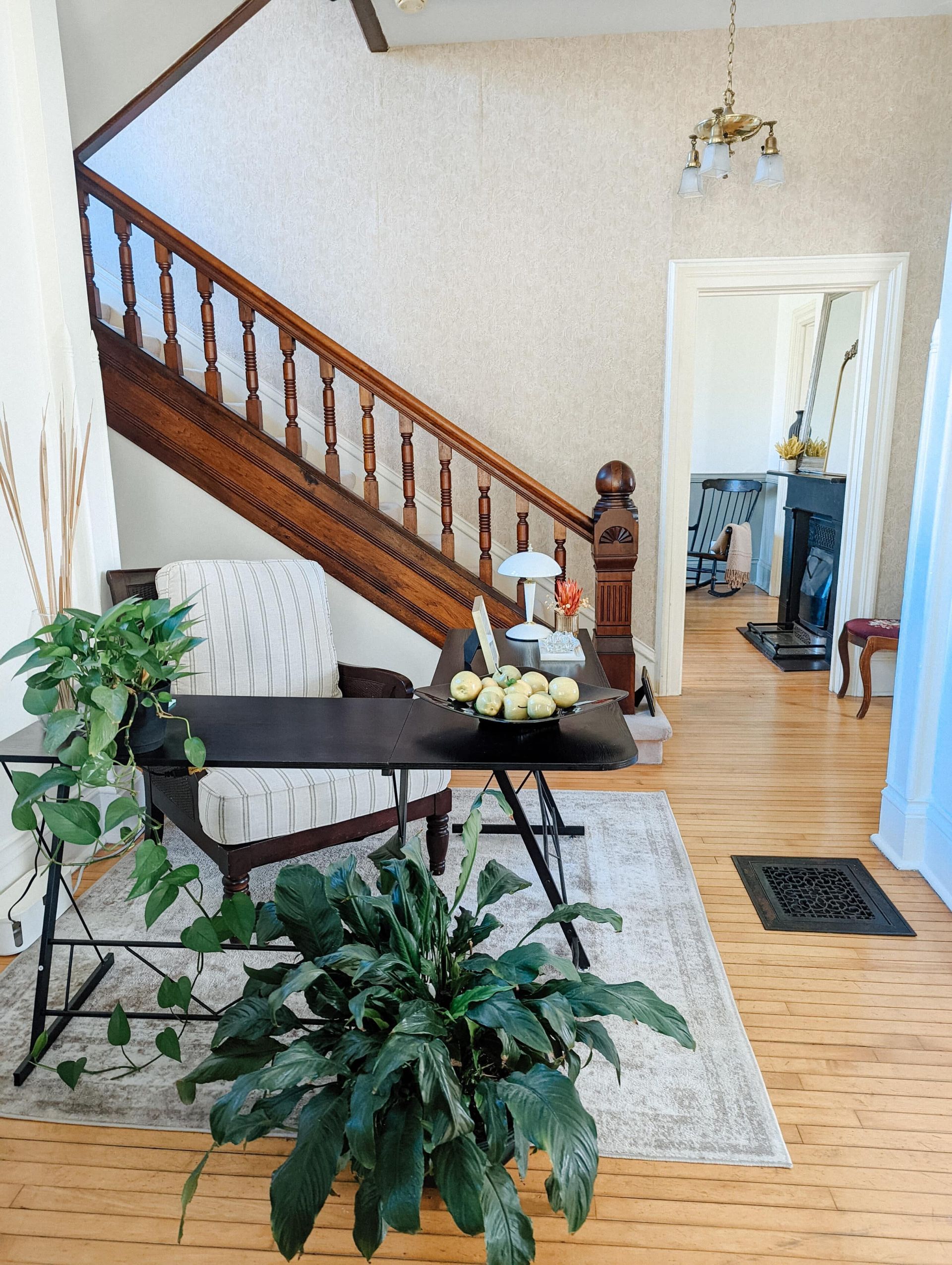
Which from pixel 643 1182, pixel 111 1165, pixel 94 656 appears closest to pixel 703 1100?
pixel 643 1182

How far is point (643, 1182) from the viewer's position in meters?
1.82

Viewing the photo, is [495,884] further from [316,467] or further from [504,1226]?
[316,467]

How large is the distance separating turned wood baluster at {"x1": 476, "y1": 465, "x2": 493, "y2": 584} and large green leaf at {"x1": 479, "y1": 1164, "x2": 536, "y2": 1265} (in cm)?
288

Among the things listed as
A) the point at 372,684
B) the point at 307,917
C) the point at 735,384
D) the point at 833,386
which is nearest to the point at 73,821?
the point at 307,917

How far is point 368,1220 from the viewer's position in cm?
149

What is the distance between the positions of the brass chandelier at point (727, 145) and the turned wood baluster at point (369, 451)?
6.30 feet

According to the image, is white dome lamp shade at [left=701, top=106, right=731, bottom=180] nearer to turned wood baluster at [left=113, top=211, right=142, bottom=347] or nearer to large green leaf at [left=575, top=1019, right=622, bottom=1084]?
turned wood baluster at [left=113, top=211, right=142, bottom=347]

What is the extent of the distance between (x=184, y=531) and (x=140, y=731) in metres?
2.14

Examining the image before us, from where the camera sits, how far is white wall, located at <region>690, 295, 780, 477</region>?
28.1 ft

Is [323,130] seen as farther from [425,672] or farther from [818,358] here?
[818,358]

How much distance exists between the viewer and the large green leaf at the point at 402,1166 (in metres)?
1.44

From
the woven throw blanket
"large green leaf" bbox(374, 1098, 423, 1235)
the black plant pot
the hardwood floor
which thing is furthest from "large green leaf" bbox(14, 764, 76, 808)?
the woven throw blanket

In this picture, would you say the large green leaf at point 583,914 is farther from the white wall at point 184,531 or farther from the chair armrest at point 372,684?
Result: the white wall at point 184,531

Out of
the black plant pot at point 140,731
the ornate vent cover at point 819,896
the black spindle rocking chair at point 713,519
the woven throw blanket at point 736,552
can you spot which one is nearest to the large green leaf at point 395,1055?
the black plant pot at point 140,731
